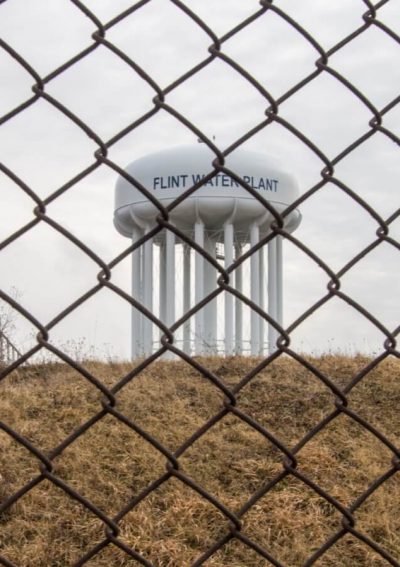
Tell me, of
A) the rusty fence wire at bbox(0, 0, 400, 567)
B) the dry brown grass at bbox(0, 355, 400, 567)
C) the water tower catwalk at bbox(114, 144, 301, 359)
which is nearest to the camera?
the rusty fence wire at bbox(0, 0, 400, 567)

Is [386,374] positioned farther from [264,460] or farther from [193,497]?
[193,497]

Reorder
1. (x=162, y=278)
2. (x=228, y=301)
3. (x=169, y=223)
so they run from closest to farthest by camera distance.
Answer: (x=169, y=223) → (x=228, y=301) → (x=162, y=278)

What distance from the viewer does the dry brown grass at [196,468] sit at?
16.8ft

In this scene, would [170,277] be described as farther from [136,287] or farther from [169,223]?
[169,223]

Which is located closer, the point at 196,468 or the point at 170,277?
the point at 196,468

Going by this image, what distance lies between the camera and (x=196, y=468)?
6.11 meters

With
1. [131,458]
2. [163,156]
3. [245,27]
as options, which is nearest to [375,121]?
[245,27]

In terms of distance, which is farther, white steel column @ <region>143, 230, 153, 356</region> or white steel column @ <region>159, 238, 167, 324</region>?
white steel column @ <region>159, 238, 167, 324</region>

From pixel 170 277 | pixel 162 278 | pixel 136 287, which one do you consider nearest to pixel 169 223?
pixel 170 277

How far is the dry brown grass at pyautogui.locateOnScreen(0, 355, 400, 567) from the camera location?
16.8ft

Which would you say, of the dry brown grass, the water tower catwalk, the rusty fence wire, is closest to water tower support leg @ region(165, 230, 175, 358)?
the water tower catwalk

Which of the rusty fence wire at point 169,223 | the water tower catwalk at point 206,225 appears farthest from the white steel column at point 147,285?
the rusty fence wire at point 169,223

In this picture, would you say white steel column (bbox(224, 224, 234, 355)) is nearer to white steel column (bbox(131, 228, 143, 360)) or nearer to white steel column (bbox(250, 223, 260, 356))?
white steel column (bbox(250, 223, 260, 356))

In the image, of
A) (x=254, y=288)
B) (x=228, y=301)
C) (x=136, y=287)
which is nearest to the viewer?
(x=254, y=288)
